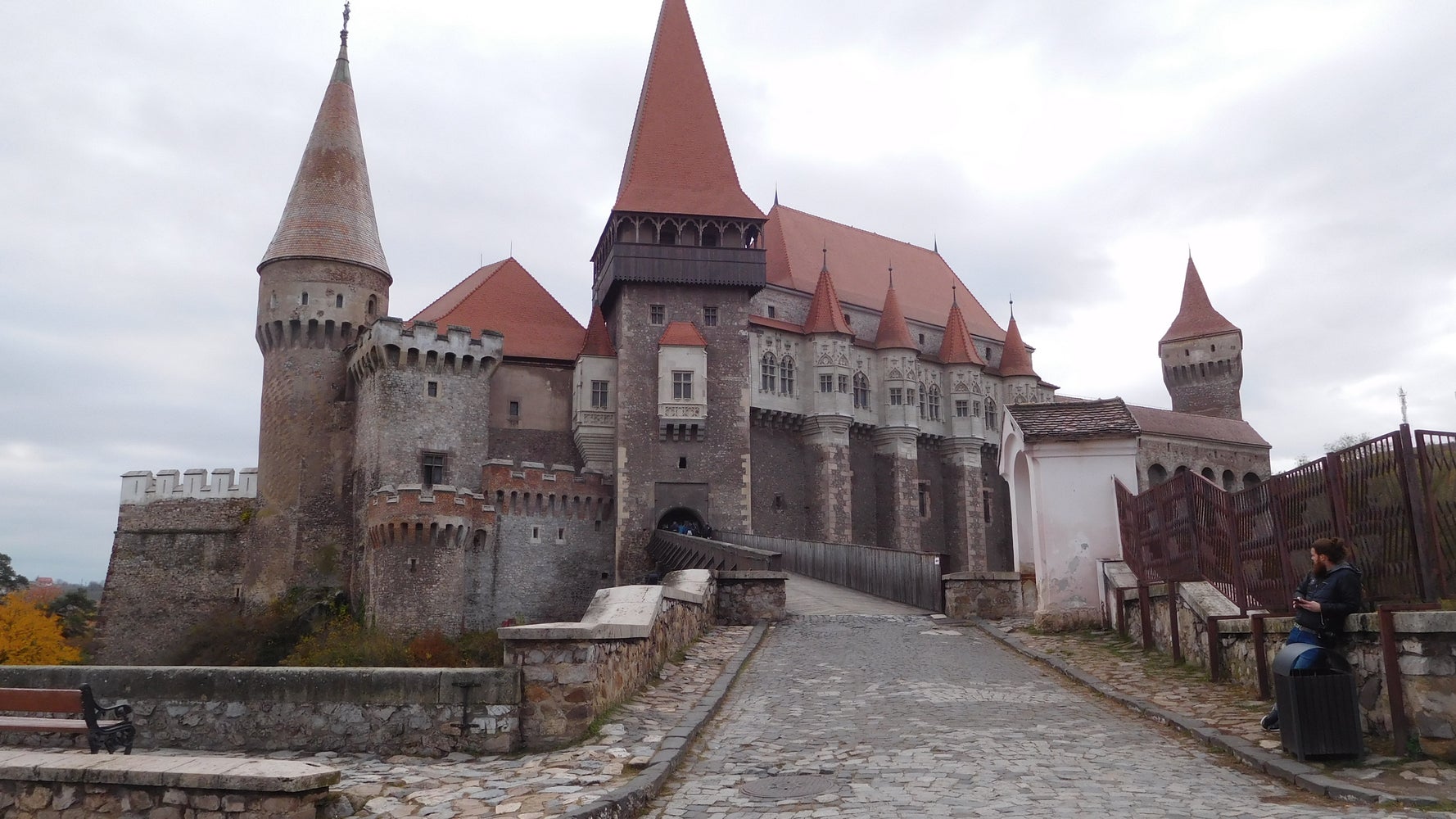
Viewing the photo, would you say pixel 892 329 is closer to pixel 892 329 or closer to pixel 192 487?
pixel 892 329

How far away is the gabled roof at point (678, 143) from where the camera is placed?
3906cm

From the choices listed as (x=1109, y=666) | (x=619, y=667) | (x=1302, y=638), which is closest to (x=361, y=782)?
(x=619, y=667)

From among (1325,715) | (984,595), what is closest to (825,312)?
(984,595)

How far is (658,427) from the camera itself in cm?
3728

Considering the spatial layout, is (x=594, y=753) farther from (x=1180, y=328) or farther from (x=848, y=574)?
(x=1180, y=328)

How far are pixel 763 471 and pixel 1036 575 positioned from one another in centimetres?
2566

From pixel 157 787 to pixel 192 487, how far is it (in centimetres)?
3409

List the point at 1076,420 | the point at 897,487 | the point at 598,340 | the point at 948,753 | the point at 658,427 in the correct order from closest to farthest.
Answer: the point at 948,753 < the point at 1076,420 < the point at 658,427 < the point at 598,340 < the point at 897,487

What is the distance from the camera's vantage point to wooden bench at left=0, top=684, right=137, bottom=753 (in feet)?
24.6

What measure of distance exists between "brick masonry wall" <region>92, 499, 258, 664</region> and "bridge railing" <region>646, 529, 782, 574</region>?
44.4ft

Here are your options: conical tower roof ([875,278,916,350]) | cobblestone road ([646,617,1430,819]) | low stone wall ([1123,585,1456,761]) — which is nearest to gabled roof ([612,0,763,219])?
conical tower roof ([875,278,916,350])

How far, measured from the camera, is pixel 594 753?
752cm

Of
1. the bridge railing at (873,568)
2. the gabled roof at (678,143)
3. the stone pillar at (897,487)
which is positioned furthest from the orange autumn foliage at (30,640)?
the stone pillar at (897,487)

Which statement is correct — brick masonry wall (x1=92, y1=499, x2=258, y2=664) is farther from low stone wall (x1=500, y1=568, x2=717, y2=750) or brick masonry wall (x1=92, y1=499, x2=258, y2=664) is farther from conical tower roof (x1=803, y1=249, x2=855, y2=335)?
low stone wall (x1=500, y1=568, x2=717, y2=750)
